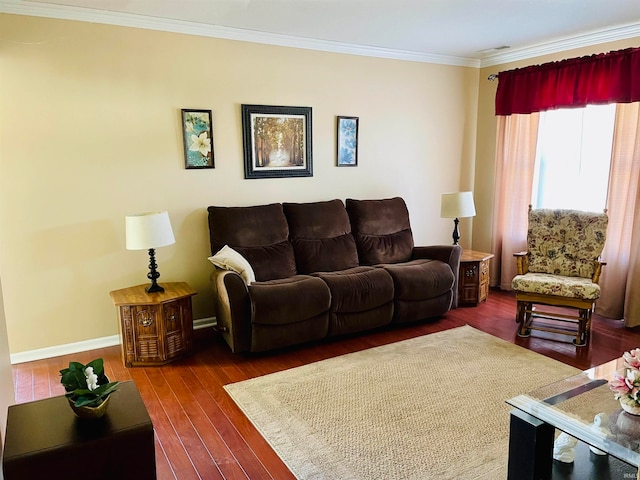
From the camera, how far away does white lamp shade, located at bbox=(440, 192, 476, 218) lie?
4.57 m

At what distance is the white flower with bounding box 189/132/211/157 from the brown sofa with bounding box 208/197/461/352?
0.50 metres

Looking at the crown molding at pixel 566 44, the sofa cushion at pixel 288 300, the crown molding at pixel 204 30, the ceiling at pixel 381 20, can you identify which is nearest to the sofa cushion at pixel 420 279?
the sofa cushion at pixel 288 300

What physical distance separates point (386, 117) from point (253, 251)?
2.11 metres

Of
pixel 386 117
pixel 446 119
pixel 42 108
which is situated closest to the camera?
pixel 42 108

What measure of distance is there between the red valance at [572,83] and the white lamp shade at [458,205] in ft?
3.78

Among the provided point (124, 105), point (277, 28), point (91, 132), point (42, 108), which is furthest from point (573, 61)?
point (42, 108)

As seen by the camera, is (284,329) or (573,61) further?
(573,61)

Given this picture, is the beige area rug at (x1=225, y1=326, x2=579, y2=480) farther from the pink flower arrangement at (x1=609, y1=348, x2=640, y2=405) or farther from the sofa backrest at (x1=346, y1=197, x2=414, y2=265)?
the sofa backrest at (x1=346, y1=197, x2=414, y2=265)

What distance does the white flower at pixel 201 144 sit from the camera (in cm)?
393

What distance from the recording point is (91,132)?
356cm

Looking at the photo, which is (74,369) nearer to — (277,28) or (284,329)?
(284,329)

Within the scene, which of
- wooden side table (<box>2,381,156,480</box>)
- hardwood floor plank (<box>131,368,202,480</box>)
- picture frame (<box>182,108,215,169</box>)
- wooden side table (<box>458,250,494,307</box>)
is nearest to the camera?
wooden side table (<box>2,381,156,480</box>)

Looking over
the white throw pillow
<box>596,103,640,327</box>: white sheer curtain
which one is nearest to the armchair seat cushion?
<box>596,103,640,327</box>: white sheer curtain

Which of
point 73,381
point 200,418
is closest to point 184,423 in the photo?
point 200,418
